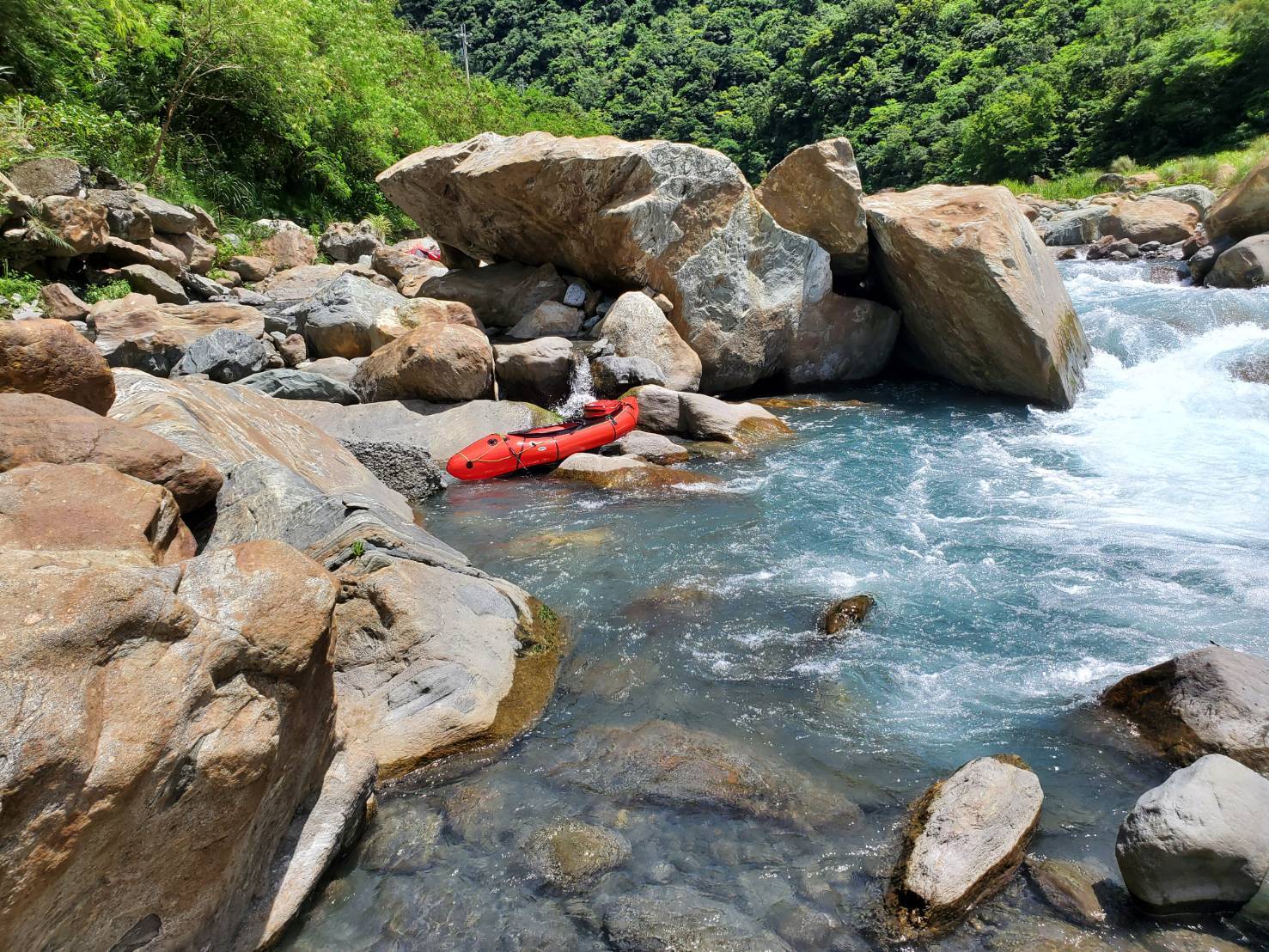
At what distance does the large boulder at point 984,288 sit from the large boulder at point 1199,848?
800 centimetres

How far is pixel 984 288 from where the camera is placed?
9867 mm

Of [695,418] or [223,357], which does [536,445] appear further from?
[223,357]

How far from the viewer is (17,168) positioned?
967 cm

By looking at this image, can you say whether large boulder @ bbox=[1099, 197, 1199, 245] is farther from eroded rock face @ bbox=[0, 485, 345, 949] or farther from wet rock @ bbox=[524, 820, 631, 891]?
eroded rock face @ bbox=[0, 485, 345, 949]

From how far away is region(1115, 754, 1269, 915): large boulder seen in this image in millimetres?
2723

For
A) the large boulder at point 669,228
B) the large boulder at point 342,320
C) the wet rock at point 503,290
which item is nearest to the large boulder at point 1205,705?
the large boulder at point 669,228

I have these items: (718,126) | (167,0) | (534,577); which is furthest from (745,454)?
(718,126)

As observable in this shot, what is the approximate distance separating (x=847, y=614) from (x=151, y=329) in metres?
8.58

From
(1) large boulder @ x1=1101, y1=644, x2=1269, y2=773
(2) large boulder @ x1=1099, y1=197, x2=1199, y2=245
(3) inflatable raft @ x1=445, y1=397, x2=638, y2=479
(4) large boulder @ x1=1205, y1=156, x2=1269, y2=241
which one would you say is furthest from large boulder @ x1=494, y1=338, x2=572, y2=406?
(2) large boulder @ x1=1099, y1=197, x2=1199, y2=245

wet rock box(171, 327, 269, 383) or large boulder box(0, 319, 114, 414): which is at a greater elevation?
large boulder box(0, 319, 114, 414)

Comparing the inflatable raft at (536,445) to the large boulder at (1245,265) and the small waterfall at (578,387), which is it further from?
the large boulder at (1245,265)

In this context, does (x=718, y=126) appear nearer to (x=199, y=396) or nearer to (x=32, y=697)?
(x=199, y=396)

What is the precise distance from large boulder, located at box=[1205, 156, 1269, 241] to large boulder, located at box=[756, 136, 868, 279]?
7.08m

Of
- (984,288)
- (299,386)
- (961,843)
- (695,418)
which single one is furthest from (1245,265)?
(299,386)
